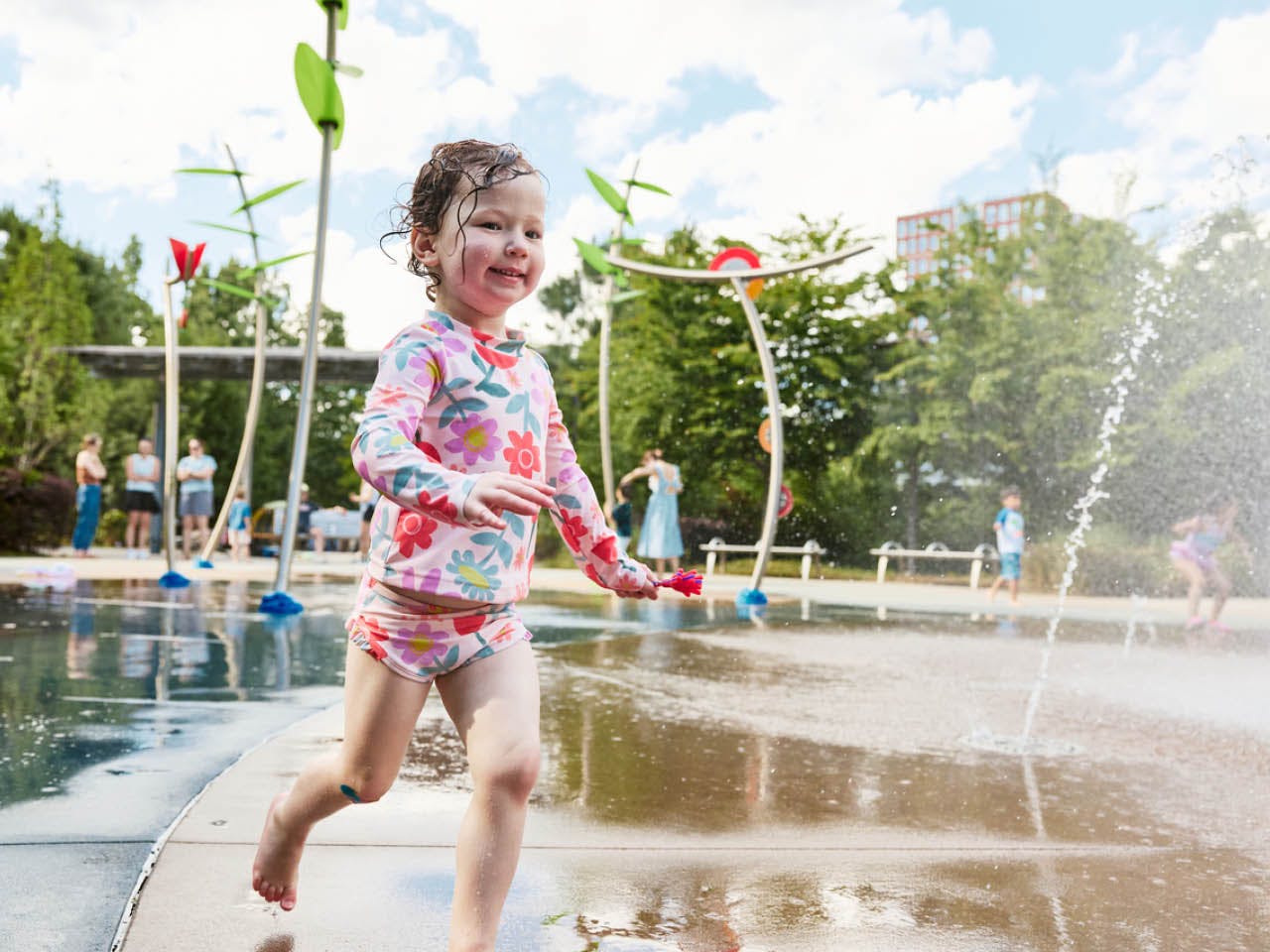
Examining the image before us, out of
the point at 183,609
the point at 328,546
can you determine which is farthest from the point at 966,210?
the point at 183,609

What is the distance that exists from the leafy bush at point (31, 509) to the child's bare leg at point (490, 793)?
19261 millimetres

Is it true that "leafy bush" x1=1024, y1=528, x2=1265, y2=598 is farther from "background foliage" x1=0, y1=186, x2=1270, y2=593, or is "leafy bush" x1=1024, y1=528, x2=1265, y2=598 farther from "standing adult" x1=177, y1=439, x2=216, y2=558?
"standing adult" x1=177, y1=439, x2=216, y2=558

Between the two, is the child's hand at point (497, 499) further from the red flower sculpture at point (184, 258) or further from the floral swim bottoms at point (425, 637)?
the red flower sculpture at point (184, 258)

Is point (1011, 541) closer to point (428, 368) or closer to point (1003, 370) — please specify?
point (1003, 370)

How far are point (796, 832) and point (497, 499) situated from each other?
72.5 inches

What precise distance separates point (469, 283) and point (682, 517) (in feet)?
85.0

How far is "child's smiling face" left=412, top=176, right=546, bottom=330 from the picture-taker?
94.0 inches

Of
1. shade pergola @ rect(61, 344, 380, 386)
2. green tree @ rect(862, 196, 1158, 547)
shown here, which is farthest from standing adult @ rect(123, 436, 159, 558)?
green tree @ rect(862, 196, 1158, 547)

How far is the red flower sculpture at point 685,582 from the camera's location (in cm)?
235

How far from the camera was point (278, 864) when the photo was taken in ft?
8.19

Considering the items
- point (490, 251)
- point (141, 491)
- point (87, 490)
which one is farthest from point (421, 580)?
point (141, 491)

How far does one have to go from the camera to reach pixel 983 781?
13.6ft

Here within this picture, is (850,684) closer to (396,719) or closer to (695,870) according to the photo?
(695,870)

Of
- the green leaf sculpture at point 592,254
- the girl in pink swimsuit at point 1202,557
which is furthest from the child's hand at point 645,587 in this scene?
the girl in pink swimsuit at point 1202,557
